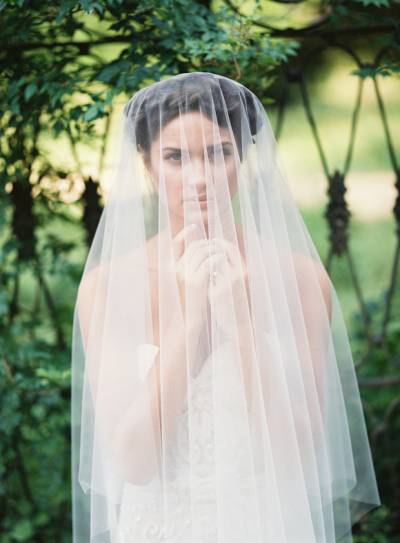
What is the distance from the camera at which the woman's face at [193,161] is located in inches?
72.5

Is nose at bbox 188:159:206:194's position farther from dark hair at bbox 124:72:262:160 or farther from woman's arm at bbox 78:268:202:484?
woman's arm at bbox 78:268:202:484

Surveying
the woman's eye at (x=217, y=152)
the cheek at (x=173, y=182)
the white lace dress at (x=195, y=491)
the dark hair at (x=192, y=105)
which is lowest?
the white lace dress at (x=195, y=491)

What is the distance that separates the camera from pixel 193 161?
1.85 meters

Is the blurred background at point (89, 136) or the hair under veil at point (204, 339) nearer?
the hair under veil at point (204, 339)

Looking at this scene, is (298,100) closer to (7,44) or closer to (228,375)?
(7,44)

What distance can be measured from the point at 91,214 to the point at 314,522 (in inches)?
67.6

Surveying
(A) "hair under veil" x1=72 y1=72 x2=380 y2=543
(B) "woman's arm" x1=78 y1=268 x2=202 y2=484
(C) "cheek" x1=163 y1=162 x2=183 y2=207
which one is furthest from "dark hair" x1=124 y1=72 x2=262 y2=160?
(B) "woman's arm" x1=78 y1=268 x2=202 y2=484

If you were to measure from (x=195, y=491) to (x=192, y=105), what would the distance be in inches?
40.3

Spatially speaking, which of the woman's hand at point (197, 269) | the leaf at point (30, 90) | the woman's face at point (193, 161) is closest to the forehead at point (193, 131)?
the woman's face at point (193, 161)

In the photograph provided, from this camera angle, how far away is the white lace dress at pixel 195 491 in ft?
5.86

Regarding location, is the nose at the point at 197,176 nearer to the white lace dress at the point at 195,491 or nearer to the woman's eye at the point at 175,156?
the woman's eye at the point at 175,156

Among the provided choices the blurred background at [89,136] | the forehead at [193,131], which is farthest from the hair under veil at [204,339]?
the blurred background at [89,136]

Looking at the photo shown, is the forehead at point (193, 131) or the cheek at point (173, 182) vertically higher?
the forehead at point (193, 131)

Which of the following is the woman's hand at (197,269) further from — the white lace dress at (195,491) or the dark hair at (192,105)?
the dark hair at (192,105)
